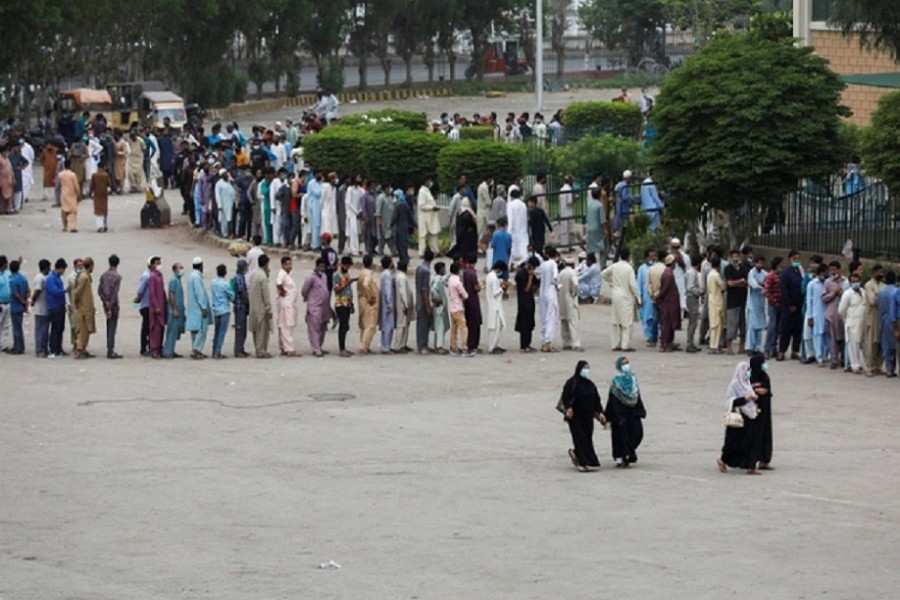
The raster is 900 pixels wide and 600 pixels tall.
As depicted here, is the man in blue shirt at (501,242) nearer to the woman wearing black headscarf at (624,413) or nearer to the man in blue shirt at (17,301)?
the man in blue shirt at (17,301)

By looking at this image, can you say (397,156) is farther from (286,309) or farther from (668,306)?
(668,306)

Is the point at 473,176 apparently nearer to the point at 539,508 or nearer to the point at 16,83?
the point at 539,508

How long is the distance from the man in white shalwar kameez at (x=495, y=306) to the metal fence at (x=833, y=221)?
508cm

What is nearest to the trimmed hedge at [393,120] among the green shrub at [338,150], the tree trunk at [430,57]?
the green shrub at [338,150]

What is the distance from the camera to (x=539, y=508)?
53.0ft

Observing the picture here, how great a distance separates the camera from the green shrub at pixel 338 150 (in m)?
34.4

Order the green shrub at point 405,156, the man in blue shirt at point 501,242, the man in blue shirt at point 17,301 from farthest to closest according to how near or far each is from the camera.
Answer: the green shrub at point 405,156
the man in blue shirt at point 501,242
the man in blue shirt at point 17,301

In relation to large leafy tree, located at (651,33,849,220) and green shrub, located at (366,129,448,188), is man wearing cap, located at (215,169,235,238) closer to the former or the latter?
green shrub, located at (366,129,448,188)

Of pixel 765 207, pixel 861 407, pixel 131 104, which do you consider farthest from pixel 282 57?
pixel 861 407

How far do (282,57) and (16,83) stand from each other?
16780 mm

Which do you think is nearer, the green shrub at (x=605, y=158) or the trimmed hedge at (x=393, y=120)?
the green shrub at (x=605, y=158)

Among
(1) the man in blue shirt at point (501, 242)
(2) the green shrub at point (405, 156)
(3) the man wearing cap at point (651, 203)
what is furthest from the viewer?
(2) the green shrub at point (405, 156)

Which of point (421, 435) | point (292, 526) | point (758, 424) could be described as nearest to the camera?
point (292, 526)

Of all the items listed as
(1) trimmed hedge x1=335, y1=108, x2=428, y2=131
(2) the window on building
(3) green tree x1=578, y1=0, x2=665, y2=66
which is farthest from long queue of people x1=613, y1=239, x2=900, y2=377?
(3) green tree x1=578, y1=0, x2=665, y2=66
